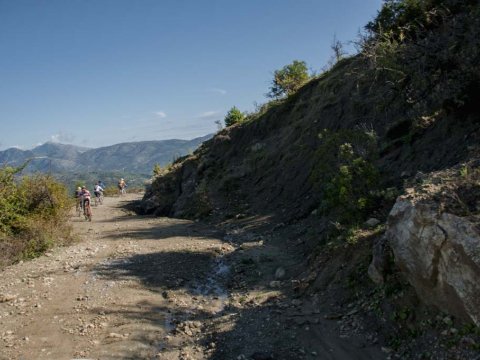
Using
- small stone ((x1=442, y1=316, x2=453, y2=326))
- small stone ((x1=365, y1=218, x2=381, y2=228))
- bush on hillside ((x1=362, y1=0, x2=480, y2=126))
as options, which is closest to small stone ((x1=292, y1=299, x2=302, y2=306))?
small stone ((x1=365, y1=218, x2=381, y2=228))

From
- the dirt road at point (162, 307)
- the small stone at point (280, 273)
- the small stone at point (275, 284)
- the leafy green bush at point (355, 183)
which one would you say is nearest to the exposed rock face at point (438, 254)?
the dirt road at point (162, 307)

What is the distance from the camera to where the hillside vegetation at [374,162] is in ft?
22.5

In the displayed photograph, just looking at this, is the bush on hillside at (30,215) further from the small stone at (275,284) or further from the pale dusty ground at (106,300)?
the small stone at (275,284)

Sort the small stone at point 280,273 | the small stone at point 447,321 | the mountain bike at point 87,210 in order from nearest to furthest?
the small stone at point 447,321 → the small stone at point 280,273 → the mountain bike at point 87,210

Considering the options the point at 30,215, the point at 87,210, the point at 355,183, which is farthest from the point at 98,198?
the point at 355,183

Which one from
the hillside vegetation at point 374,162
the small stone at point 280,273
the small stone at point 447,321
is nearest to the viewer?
the small stone at point 447,321

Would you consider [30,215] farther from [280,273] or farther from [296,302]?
[296,302]

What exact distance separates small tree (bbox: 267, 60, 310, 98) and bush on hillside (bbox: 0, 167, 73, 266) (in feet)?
65.3

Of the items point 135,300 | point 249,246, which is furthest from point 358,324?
point 249,246

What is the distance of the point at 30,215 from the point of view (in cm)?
1453

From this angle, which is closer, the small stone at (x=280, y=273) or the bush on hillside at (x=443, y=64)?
the bush on hillside at (x=443, y=64)

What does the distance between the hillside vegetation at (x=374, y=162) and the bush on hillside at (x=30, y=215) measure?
6690mm

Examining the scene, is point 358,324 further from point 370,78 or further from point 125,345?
point 370,78

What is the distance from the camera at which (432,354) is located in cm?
571
